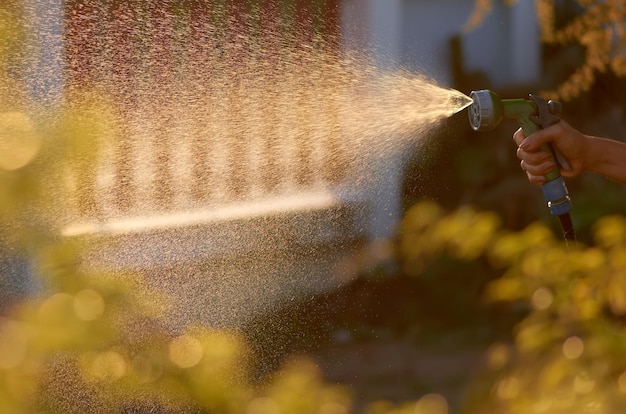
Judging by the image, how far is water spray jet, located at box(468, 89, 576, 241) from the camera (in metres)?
1.84

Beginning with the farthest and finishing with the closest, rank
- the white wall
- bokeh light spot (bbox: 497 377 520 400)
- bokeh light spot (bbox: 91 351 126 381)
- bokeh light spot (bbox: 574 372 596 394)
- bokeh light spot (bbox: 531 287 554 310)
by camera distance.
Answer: the white wall < bokeh light spot (bbox: 531 287 554 310) < bokeh light spot (bbox: 497 377 520 400) < bokeh light spot (bbox: 574 372 596 394) < bokeh light spot (bbox: 91 351 126 381)

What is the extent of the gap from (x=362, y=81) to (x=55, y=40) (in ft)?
4.09

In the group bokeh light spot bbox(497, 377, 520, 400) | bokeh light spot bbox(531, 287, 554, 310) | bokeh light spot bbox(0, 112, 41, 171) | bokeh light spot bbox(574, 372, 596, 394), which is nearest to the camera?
bokeh light spot bbox(0, 112, 41, 171)

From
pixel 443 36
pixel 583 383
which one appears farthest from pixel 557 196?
pixel 443 36

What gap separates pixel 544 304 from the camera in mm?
3363

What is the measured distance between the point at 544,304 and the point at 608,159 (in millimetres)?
1367

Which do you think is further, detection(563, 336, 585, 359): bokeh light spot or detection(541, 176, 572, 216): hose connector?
detection(563, 336, 585, 359): bokeh light spot

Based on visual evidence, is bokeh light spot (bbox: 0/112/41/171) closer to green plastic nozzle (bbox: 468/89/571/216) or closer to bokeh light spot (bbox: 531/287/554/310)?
green plastic nozzle (bbox: 468/89/571/216)

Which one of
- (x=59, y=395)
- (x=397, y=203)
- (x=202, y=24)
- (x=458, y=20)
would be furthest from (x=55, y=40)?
(x=458, y=20)

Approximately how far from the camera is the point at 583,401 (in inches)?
102

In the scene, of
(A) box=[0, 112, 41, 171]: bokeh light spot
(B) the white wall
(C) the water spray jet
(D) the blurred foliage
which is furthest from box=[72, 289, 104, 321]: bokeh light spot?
(B) the white wall

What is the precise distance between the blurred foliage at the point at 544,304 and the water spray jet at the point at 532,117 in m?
0.37

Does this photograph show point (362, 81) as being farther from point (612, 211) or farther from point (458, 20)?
point (612, 211)

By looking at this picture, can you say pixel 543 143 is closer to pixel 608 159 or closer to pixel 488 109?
pixel 488 109
